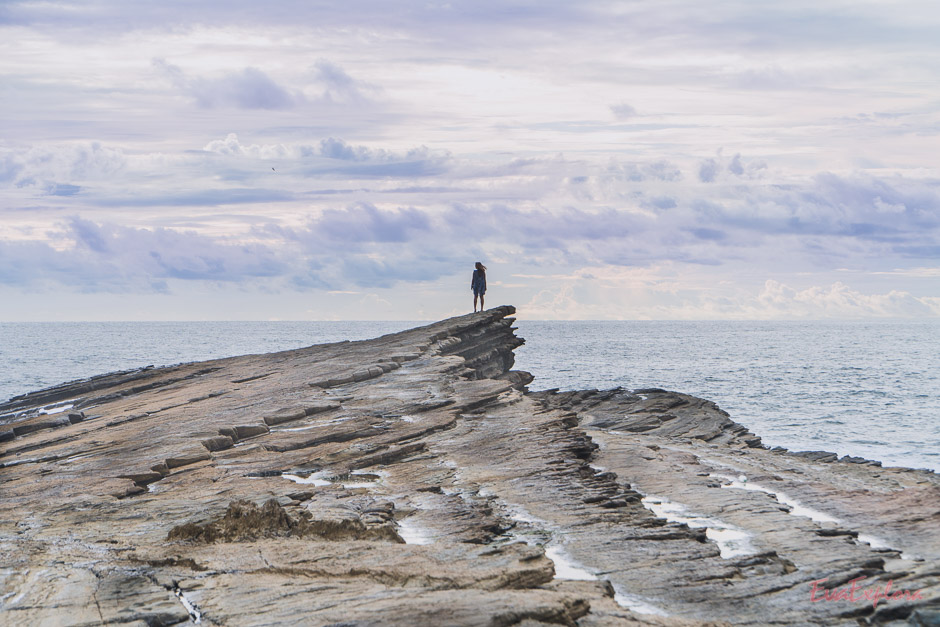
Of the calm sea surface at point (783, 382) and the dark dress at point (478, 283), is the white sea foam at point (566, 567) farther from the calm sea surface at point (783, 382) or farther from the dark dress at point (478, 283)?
the calm sea surface at point (783, 382)

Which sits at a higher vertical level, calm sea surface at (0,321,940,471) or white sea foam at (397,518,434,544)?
white sea foam at (397,518,434,544)

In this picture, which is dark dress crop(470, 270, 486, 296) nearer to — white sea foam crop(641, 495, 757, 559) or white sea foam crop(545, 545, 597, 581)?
white sea foam crop(641, 495, 757, 559)

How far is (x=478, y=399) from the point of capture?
29.9m

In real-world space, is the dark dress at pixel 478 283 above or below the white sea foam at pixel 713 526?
above

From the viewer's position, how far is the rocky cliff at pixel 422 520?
11664mm

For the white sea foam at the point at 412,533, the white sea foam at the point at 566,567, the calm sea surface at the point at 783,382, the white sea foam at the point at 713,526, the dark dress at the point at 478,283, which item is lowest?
the calm sea surface at the point at 783,382

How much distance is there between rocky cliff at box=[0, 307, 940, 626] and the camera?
38.3 feet

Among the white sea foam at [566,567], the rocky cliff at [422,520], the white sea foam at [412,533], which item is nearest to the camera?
the rocky cliff at [422,520]

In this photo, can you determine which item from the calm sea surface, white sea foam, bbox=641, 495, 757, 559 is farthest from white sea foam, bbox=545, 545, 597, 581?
the calm sea surface

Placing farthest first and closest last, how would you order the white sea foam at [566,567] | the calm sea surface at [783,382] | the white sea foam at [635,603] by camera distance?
the calm sea surface at [783,382], the white sea foam at [566,567], the white sea foam at [635,603]

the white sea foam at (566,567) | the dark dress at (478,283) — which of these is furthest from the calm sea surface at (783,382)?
the white sea foam at (566,567)

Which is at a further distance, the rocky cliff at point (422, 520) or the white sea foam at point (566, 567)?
the white sea foam at point (566, 567)

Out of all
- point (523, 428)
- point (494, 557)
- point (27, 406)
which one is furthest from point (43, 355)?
point (494, 557)

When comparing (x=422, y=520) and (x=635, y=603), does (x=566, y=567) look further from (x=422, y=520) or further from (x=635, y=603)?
(x=422, y=520)
